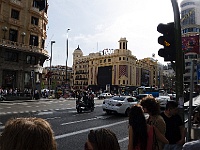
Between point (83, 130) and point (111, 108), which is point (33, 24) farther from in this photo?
point (83, 130)

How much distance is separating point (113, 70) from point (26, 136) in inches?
3270

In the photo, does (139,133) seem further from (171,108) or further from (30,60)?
(30,60)

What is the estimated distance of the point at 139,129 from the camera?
3004 millimetres

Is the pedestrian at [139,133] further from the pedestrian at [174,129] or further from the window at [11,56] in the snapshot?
the window at [11,56]

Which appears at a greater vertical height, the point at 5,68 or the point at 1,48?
the point at 1,48

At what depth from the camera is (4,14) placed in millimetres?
30875

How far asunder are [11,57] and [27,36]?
172 inches

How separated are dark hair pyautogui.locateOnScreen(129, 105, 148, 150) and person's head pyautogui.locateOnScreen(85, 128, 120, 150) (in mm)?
1251

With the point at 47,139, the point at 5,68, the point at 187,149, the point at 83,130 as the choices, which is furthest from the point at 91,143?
the point at 5,68

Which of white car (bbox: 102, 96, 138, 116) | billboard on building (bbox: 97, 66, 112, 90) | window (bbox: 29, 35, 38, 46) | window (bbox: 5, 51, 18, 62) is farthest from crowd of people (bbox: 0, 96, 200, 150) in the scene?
billboard on building (bbox: 97, 66, 112, 90)

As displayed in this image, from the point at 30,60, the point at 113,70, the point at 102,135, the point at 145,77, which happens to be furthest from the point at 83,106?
the point at 145,77

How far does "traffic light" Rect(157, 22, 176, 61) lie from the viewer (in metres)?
5.24

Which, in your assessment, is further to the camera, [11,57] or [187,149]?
[11,57]

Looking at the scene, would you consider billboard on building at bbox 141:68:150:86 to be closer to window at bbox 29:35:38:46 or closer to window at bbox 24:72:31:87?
window at bbox 29:35:38:46
